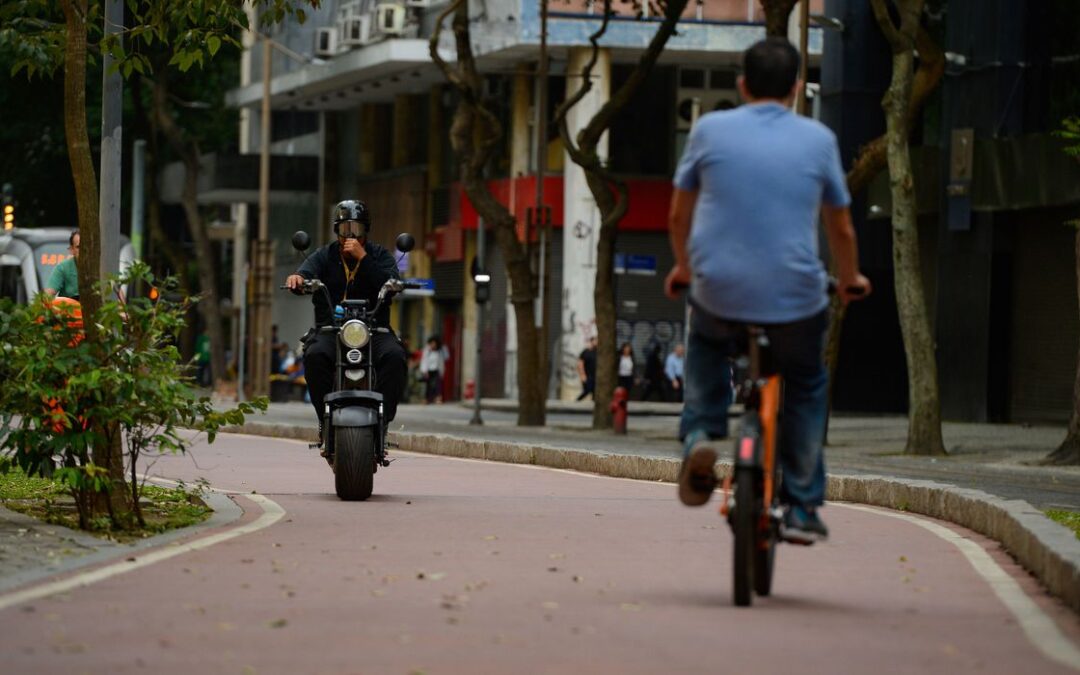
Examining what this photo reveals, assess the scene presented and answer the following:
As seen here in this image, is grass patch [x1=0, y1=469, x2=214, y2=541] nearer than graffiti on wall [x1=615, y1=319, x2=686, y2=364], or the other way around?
grass patch [x1=0, y1=469, x2=214, y2=541]

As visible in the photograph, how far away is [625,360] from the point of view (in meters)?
50.5

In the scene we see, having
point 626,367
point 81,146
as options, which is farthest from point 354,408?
point 626,367

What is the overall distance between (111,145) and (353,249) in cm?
163

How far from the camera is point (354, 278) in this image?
1444 cm

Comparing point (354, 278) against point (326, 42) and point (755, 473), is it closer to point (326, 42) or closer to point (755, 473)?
point (755, 473)

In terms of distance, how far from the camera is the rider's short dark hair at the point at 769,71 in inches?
322

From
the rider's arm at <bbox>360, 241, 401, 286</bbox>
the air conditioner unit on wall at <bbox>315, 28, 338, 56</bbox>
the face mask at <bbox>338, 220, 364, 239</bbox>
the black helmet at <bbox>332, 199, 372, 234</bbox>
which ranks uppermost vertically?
the air conditioner unit on wall at <bbox>315, 28, 338, 56</bbox>

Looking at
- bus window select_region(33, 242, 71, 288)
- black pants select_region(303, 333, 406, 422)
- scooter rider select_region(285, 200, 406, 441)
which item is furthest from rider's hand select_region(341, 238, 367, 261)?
bus window select_region(33, 242, 71, 288)

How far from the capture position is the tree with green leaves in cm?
1135

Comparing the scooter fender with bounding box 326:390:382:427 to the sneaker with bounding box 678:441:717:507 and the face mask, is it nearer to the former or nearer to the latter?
the face mask

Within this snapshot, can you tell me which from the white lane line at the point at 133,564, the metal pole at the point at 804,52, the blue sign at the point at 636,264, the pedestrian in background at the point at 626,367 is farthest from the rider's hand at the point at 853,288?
the pedestrian in background at the point at 626,367

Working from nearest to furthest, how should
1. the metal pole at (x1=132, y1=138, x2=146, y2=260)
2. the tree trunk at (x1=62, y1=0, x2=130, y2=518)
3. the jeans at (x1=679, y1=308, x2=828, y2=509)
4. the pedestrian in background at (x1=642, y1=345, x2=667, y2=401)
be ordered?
the jeans at (x1=679, y1=308, x2=828, y2=509) < the tree trunk at (x1=62, y1=0, x2=130, y2=518) < the pedestrian in background at (x1=642, y1=345, x2=667, y2=401) < the metal pole at (x1=132, y1=138, x2=146, y2=260)

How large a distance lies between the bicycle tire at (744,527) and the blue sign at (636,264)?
133 feet

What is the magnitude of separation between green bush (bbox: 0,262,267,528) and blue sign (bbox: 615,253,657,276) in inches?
1468
